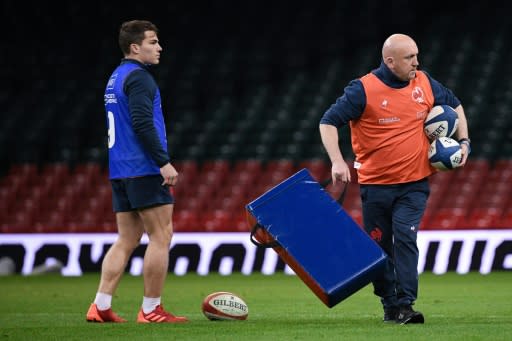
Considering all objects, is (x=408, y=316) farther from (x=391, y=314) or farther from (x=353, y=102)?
(x=353, y=102)

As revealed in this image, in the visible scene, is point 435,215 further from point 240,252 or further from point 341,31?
point 341,31

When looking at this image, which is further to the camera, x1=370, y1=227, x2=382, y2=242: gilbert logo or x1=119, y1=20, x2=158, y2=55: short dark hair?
x1=119, y1=20, x2=158, y2=55: short dark hair

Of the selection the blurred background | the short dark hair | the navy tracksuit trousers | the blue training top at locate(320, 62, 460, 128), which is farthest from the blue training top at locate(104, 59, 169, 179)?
the blurred background

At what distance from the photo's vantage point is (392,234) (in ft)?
23.4

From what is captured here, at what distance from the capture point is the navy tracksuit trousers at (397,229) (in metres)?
6.89

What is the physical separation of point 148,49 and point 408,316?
2.34 m

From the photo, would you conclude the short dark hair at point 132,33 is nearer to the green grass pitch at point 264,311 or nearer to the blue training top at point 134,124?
the blue training top at point 134,124

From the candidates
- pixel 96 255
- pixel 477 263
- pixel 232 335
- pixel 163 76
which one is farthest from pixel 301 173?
pixel 163 76

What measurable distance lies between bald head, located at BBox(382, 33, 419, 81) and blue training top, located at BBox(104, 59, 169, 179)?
1.49 metres

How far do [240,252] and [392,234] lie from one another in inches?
262

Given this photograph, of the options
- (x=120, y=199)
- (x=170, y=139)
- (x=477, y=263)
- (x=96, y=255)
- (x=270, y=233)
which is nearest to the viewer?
(x=270, y=233)

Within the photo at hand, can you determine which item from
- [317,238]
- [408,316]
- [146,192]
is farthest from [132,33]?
[408,316]

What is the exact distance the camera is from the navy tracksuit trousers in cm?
689

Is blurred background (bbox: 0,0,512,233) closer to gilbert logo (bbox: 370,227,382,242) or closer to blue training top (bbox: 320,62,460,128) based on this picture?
gilbert logo (bbox: 370,227,382,242)
